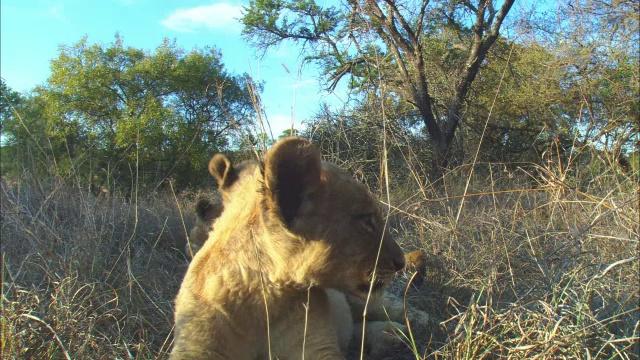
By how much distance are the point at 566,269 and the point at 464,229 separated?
137cm

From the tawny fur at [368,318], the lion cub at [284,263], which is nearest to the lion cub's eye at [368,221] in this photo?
the lion cub at [284,263]

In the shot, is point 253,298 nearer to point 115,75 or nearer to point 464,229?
point 464,229

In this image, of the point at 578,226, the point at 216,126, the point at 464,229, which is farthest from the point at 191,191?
the point at 578,226

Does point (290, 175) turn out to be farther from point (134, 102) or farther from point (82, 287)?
point (134, 102)

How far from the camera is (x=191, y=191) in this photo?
28.7 ft

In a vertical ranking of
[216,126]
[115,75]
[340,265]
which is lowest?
[340,265]

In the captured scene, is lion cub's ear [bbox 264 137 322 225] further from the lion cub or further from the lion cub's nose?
the lion cub's nose

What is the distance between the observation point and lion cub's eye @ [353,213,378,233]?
2452 millimetres

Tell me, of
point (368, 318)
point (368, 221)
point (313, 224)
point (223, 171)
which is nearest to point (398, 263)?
point (368, 221)

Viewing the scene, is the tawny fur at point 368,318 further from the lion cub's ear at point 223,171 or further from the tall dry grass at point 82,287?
the tall dry grass at point 82,287

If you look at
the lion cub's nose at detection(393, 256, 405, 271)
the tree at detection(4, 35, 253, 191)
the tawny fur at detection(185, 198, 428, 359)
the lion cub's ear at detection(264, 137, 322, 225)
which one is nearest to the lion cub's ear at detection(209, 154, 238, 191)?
the tawny fur at detection(185, 198, 428, 359)

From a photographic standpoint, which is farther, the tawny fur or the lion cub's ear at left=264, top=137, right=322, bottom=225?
the tawny fur

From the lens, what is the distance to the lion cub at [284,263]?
2.29 metres

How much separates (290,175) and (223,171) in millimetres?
790
